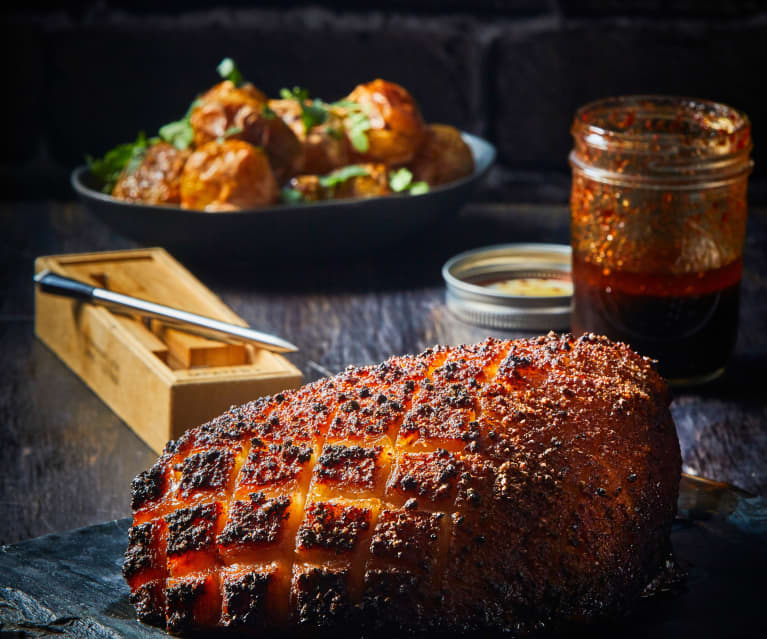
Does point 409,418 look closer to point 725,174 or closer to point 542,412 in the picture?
point 542,412

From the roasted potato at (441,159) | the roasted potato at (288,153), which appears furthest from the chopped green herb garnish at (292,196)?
the roasted potato at (441,159)

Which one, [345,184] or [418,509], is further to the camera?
[345,184]

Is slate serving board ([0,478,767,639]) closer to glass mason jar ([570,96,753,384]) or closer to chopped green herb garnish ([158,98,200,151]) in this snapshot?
glass mason jar ([570,96,753,384])

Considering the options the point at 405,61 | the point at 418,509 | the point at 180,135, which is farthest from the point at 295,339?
the point at 405,61

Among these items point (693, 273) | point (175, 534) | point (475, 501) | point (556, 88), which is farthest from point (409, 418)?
point (556, 88)

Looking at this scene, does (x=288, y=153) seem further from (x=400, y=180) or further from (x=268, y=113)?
(x=400, y=180)

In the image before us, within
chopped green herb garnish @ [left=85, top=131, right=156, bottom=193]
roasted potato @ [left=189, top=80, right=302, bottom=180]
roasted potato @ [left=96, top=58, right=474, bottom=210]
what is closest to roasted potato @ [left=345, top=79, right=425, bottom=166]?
roasted potato @ [left=96, top=58, right=474, bottom=210]

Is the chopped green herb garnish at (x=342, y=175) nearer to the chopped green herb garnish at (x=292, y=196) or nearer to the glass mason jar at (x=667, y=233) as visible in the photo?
the chopped green herb garnish at (x=292, y=196)
